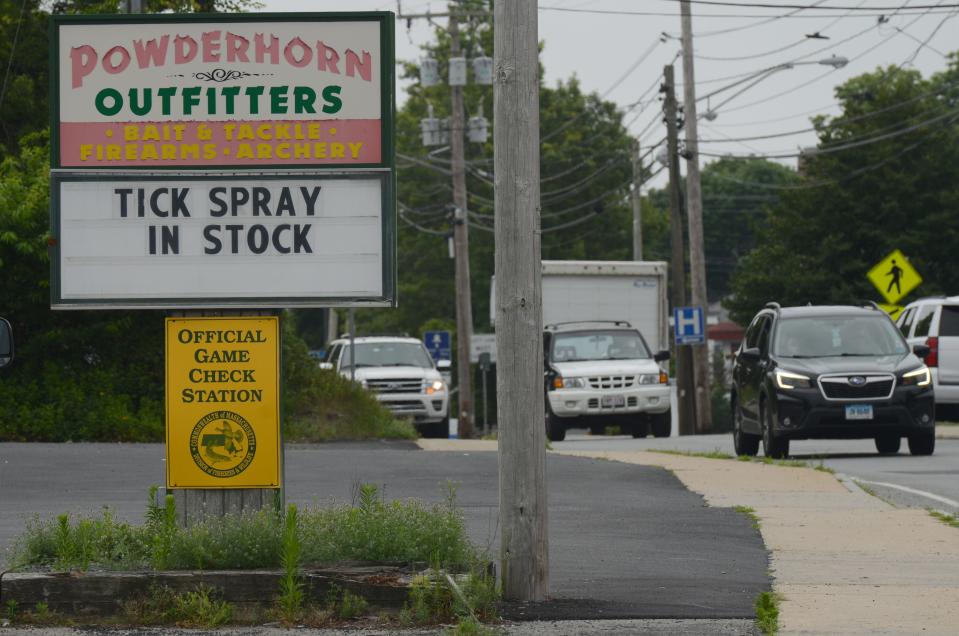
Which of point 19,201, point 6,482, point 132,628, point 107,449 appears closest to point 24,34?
point 19,201

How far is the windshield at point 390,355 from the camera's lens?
3188 cm

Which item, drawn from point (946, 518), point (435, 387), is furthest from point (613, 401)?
point (946, 518)

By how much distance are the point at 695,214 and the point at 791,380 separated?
19.7 metres

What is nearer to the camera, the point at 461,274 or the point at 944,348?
the point at 944,348

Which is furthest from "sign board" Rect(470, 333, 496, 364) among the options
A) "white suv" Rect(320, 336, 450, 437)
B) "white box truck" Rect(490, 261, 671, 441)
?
"white box truck" Rect(490, 261, 671, 441)

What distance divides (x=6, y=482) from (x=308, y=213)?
7449 millimetres

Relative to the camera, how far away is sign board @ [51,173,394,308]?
32.4ft

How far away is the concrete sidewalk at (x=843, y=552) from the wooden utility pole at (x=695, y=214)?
21243mm

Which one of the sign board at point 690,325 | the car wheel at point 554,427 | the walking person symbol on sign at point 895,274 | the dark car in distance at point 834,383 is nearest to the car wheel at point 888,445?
the dark car in distance at point 834,383

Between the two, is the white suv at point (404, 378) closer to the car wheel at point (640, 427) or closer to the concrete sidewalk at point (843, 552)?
the car wheel at point (640, 427)

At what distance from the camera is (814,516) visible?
1351 cm

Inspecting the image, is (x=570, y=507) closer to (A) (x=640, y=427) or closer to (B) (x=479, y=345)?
(A) (x=640, y=427)

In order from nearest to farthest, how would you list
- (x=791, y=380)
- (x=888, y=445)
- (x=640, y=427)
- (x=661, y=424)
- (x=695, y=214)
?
1. (x=791, y=380)
2. (x=888, y=445)
3. (x=661, y=424)
4. (x=640, y=427)
5. (x=695, y=214)

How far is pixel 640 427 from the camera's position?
30.0 meters
